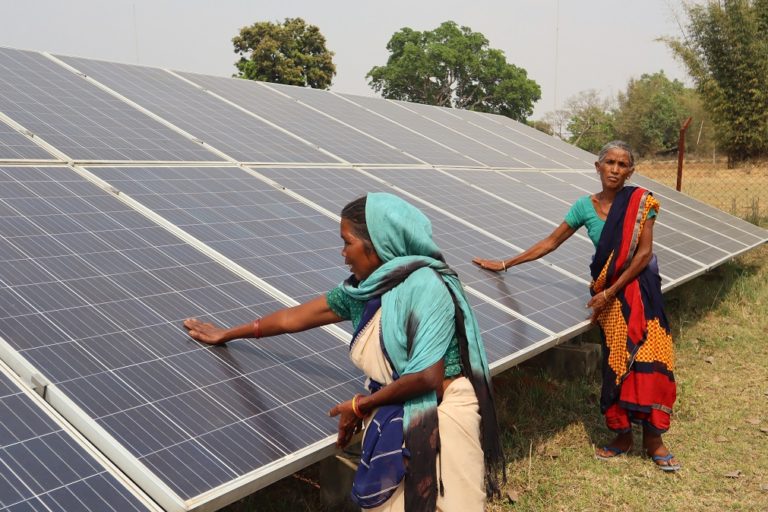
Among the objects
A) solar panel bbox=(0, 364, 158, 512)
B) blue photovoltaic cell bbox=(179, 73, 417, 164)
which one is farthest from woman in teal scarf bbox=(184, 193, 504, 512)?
blue photovoltaic cell bbox=(179, 73, 417, 164)

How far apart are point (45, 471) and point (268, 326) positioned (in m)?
1.25

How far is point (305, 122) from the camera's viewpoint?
873 centimetres

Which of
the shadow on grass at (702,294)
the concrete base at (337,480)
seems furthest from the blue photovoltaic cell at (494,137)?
the concrete base at (337,480)

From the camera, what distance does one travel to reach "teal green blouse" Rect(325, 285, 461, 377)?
309 cm

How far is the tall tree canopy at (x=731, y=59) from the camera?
1806cm

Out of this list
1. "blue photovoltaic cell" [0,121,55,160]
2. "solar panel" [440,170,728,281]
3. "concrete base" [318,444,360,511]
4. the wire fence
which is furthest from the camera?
the wire fence

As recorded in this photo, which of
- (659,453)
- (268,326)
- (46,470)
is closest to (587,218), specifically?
(659,453)

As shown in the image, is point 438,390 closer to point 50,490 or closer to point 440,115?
point 50,490

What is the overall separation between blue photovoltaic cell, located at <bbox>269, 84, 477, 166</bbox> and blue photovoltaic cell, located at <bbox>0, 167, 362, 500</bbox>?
5.14 metres

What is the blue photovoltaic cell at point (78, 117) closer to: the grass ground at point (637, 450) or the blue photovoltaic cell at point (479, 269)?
the blue photovoltaic cell at point (479, 269)

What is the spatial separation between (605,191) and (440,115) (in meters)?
7.69

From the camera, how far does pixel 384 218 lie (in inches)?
115

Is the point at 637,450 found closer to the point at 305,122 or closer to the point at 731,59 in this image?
the point at 305,122

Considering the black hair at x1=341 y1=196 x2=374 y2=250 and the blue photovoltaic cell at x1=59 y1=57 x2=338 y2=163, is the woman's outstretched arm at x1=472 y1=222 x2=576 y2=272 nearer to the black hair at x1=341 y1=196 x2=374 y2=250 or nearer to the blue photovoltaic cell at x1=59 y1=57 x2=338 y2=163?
the blue photovoltaic cell at x1=59 y1=57 x2=338 y2=163
